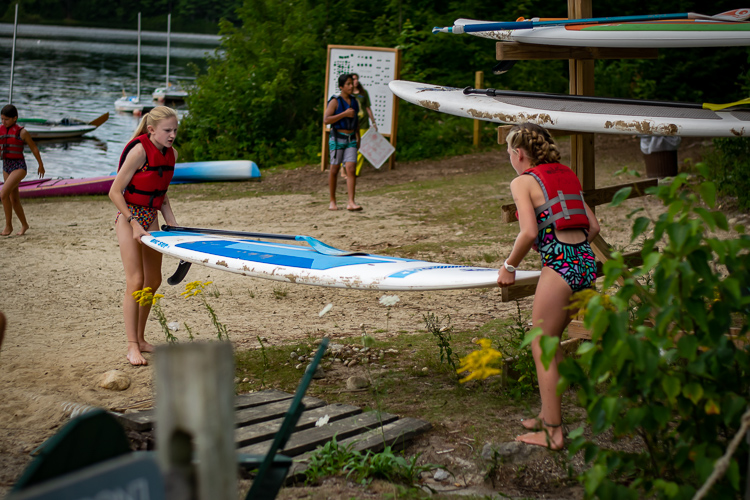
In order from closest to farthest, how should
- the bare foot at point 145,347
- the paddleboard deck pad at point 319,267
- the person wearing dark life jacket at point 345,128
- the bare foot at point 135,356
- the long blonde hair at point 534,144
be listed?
the long blonde hair at point 534,144 < the paddleboard deck pad at point 319,267 < the bare foot at point 135,356 < the bare foot at point 145,347 < the person wearing dark life jacket at point 345,128

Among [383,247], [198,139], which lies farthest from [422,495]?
[198,139]

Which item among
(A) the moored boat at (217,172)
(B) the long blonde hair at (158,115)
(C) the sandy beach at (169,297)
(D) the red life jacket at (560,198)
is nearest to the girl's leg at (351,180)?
(C) the sandy beach at (169,297)

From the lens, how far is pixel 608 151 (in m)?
13.6

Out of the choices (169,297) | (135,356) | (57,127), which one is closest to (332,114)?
(169,297)

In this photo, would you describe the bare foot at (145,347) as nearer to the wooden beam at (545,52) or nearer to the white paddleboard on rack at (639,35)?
the wooden beam at (545,52)

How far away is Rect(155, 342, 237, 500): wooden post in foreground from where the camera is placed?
1250 millimetres

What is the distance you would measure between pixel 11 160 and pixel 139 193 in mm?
5647

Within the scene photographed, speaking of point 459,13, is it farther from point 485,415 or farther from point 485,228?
point 485,415

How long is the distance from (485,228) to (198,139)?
30.0 ft

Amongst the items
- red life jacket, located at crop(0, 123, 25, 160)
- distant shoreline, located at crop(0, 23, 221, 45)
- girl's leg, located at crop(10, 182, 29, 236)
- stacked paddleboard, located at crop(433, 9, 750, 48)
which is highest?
distant shoreline, located at crop(0, 23, 221, 45)

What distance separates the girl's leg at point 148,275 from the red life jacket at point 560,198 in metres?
2.74

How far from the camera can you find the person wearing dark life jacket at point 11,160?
8.91 m

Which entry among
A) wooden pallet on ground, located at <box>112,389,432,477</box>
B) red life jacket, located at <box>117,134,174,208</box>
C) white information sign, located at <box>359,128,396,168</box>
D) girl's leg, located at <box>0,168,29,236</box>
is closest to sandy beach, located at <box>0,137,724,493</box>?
girl's leg, located at <box>0,168,29,236</box>

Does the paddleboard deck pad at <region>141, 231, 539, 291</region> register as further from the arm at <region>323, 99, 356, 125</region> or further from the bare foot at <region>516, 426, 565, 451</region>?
the arm at <region>323, 99, 356, 125</region>
